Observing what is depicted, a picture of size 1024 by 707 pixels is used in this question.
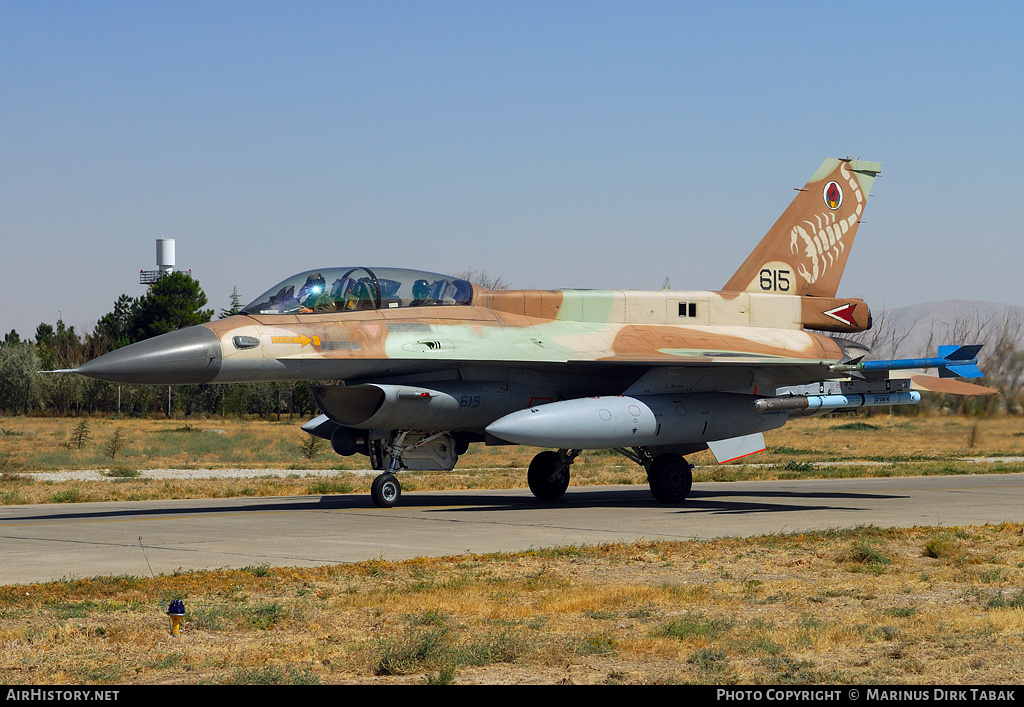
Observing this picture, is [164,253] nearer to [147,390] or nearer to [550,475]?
[147,390]

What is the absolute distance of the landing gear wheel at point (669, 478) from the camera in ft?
60.6

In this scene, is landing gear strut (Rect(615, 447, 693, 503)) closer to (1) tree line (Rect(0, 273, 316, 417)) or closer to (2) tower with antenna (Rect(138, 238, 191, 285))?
(1) tree line (Rect(0, 273, 316, 417))

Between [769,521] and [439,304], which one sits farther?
[439,304]

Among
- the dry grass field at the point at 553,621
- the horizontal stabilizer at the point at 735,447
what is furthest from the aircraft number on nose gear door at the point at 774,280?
the dry grass field at the point at 553,621

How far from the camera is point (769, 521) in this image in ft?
50.2

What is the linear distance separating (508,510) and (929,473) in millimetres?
14538

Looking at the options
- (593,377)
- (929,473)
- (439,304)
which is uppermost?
(439,304)

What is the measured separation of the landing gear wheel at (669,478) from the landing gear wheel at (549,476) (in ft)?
5.41

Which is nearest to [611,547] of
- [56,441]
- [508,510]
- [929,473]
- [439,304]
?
[508,510]

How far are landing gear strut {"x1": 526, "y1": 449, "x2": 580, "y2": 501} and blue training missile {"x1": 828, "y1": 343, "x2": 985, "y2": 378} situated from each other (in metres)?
4.84

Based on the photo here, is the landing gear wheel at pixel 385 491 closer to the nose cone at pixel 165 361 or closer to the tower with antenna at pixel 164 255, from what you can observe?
the nose cone at pixel 165 361

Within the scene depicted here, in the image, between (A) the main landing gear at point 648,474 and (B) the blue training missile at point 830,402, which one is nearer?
(B) the blue training missile at point 830,402

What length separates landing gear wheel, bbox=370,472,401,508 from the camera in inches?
662
